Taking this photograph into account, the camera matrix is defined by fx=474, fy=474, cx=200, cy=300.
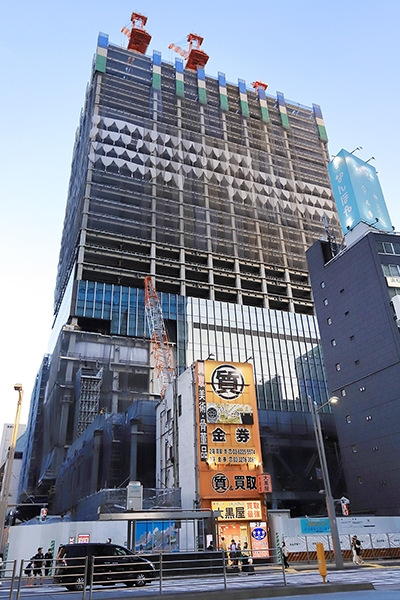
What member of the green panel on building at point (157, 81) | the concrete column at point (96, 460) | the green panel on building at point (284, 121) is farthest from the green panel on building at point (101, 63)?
the concrete column at point (96, 460)

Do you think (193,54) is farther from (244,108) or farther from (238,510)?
(238,510)

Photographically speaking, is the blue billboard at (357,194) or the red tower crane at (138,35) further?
the red tower crane at (138,35)

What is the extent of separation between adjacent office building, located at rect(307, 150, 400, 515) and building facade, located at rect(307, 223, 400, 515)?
95mm

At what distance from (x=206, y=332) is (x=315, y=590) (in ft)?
260

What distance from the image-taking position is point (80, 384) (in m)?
76.7

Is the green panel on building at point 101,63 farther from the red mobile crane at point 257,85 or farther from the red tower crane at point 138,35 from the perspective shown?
the red mobile crane at point 257,85

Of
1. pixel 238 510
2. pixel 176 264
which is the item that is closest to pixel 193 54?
pixel 176 264

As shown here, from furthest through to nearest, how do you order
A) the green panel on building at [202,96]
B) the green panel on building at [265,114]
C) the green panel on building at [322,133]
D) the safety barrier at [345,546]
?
the green panel on building at [322,133]
the green panel on building at [265,114]
the green panel on building at [202,96]
the safety barrier at [345,546]

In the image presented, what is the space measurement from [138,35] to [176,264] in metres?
69.0

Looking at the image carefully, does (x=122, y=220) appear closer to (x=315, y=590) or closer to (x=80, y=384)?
(x=80, y=384)

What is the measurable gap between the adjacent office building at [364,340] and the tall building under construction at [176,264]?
41.0 feet

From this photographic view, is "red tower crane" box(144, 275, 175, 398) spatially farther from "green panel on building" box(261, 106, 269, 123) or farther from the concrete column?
"green panel on building" box(261, 106, 269, 123)

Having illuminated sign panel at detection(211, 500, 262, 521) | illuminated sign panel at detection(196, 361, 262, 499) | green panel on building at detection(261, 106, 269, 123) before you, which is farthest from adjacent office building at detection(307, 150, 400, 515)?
green panel on building at detection(261, 106, 269, 123)

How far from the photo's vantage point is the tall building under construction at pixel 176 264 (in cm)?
6353
